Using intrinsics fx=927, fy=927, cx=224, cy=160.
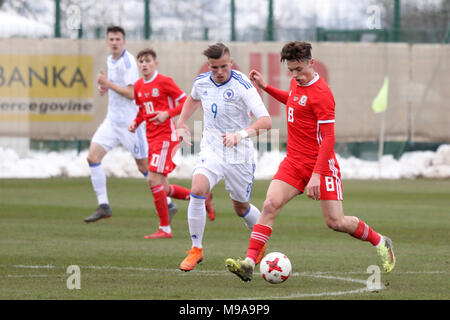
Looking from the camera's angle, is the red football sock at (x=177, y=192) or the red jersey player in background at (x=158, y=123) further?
the red football sock at (x=177, y=192)

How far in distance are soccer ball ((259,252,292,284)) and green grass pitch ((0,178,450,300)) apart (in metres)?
0.10

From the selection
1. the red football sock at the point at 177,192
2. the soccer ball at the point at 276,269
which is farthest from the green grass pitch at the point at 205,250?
the red football sock at the point at 177,192

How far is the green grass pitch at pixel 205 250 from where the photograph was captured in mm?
7262

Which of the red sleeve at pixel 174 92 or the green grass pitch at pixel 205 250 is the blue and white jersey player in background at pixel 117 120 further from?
the red sleeve at pixel 174 92

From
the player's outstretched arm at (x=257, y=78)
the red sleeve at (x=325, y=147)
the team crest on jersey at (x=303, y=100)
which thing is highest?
the player's outstretched arm at (x=257, y=78)

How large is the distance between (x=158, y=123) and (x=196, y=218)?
2881 mm

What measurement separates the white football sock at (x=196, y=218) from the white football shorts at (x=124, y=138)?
4.58m

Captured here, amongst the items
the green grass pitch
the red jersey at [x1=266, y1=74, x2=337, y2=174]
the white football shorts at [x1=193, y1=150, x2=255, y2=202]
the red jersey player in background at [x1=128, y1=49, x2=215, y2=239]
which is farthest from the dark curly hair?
the red jersey player in background at [x1=128, y1=49, x2=215, y2=239]

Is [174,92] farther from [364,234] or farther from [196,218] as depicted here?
[364,234]

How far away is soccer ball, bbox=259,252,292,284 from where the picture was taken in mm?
7473

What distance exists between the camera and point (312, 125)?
7996 mm

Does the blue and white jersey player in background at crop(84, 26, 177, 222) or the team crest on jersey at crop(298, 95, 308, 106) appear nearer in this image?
the team crest on jersey at crop(298, 95, 308, 106)

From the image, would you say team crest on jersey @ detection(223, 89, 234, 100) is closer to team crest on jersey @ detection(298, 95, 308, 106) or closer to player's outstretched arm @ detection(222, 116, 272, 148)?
player's outstretched arm @ detection(222, 116, 272, 148)
